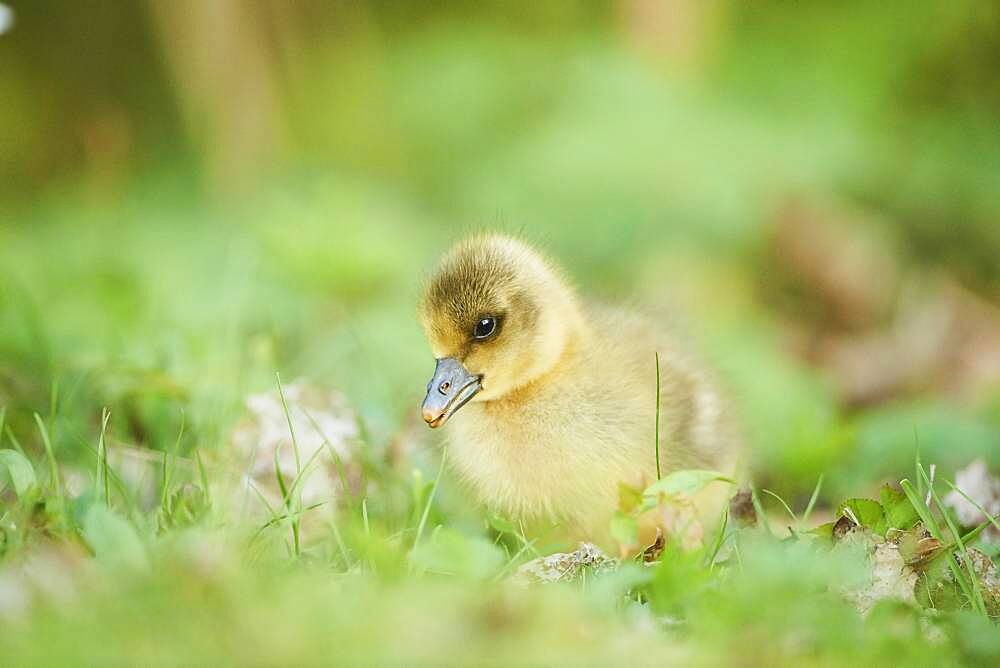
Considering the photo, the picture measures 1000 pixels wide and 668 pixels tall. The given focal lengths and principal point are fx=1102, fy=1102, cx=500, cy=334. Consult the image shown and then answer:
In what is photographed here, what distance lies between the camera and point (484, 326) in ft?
7.22

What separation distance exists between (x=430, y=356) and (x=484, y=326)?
53.0 inches

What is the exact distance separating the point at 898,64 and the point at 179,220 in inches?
147

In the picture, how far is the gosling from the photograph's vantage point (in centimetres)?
216

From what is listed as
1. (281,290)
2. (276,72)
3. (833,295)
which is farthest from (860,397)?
(276,72)

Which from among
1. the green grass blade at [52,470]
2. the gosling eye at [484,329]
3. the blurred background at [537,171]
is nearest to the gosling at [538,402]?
the gosling eye at [484,329]

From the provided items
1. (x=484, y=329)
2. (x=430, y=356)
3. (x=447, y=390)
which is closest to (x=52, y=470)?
(x=447, y=390)

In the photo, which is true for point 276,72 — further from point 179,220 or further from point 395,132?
point 179,220

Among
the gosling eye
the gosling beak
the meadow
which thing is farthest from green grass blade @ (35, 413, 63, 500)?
the gosling eye

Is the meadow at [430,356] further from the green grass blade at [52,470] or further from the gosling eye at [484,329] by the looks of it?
the gosling eye at [484,329]

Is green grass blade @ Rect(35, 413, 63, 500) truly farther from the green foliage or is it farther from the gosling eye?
the gosling eye

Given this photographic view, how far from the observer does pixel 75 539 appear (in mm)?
1710

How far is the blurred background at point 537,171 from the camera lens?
4094mm

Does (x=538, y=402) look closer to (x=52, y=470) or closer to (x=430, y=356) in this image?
(x=52, y=470)

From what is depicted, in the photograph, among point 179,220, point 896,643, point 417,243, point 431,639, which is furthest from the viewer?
point 179,220
